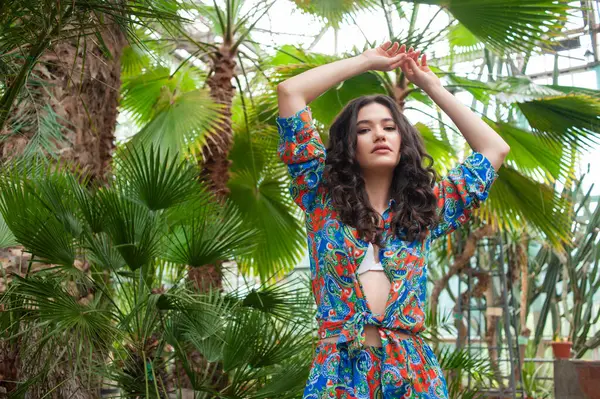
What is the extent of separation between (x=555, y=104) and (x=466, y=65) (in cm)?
628

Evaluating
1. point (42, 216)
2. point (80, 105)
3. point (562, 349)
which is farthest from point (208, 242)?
point (562, 349)

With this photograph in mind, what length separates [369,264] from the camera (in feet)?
4.58

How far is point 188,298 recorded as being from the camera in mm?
2594

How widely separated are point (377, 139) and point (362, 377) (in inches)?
19.3

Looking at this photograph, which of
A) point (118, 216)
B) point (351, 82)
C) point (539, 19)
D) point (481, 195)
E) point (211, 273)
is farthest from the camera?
point (351, 82)

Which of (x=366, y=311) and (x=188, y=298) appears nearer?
(x=366, y=311)

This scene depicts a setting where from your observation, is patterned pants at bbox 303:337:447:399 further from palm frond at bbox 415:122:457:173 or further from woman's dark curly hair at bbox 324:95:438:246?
palm frond at bbox 415:122:457:173

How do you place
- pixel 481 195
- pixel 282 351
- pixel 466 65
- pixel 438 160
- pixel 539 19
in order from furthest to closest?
pixel 466 65 → pixel 438 160 → pixel 539 19 → pixel 282 351 → pixel 481 195

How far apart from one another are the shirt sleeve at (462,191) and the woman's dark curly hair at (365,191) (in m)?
0.04

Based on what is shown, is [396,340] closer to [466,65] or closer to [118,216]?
[118,216]

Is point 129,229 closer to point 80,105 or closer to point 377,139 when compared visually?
point 80,105

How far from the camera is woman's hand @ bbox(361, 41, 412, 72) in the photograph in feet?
5.26

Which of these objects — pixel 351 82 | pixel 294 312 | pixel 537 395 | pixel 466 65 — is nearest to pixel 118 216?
pixel 294 312

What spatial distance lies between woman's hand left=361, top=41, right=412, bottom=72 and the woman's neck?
250 mm
